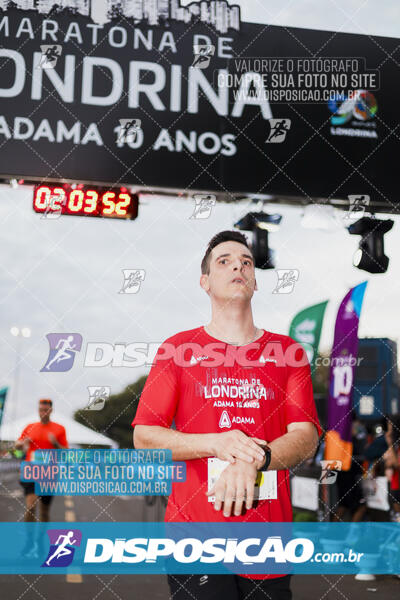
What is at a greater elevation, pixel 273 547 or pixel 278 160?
pixel 278 160

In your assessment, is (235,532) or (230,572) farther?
(235,532)

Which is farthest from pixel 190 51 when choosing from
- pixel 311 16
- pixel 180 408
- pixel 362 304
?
pixel 180 408

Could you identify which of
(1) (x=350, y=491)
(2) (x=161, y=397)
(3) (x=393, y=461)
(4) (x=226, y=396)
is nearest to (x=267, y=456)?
(4) (x=226, y=396)

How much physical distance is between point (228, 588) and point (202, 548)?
0.42 m

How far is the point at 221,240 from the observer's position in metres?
3.50

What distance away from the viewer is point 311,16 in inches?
196

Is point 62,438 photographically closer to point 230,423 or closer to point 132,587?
point 132,587

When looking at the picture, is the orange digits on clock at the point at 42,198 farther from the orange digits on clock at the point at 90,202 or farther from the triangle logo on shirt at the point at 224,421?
the triangle logo on shirt at the point at 224,421

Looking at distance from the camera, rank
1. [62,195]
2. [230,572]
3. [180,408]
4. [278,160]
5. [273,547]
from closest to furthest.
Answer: [230,572], [180,408], [273,547], [62,195], [278,160]

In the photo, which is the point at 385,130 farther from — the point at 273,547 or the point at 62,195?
the point at 273,547

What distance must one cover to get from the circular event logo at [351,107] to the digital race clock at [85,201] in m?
1.72

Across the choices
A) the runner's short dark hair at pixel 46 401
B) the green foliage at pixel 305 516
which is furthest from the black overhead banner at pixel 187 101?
the green foliage at pixel 305 516

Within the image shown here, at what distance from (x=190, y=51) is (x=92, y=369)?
2475mm

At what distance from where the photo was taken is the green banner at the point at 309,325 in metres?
5.09
